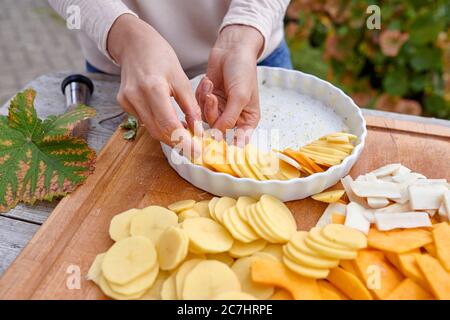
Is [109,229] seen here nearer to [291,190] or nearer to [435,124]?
[291,190]

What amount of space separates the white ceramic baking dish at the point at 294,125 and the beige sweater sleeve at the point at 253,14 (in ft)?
0.39

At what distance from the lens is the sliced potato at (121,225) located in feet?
3.31

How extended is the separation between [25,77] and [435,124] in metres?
2.50

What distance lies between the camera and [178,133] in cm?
109

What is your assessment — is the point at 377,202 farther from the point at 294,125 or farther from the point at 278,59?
the point at 278,59

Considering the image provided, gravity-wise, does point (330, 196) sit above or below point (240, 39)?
below

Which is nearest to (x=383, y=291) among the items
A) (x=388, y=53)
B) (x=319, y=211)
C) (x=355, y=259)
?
(x=355, y=259)

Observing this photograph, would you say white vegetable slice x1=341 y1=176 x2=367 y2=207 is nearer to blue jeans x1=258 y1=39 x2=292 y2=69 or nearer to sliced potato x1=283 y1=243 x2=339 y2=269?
sliced potato x1=283 y1=243 x2=339 y2=269

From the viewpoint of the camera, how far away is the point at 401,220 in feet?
3.37

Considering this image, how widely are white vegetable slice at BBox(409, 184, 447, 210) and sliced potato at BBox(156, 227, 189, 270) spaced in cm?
A: 47

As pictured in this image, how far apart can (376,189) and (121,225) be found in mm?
533

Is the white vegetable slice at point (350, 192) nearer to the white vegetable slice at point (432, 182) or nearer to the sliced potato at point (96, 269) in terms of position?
the white vegetable slice at point (432, 182)

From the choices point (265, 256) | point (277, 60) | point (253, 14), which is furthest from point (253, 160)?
point (277, 60)
